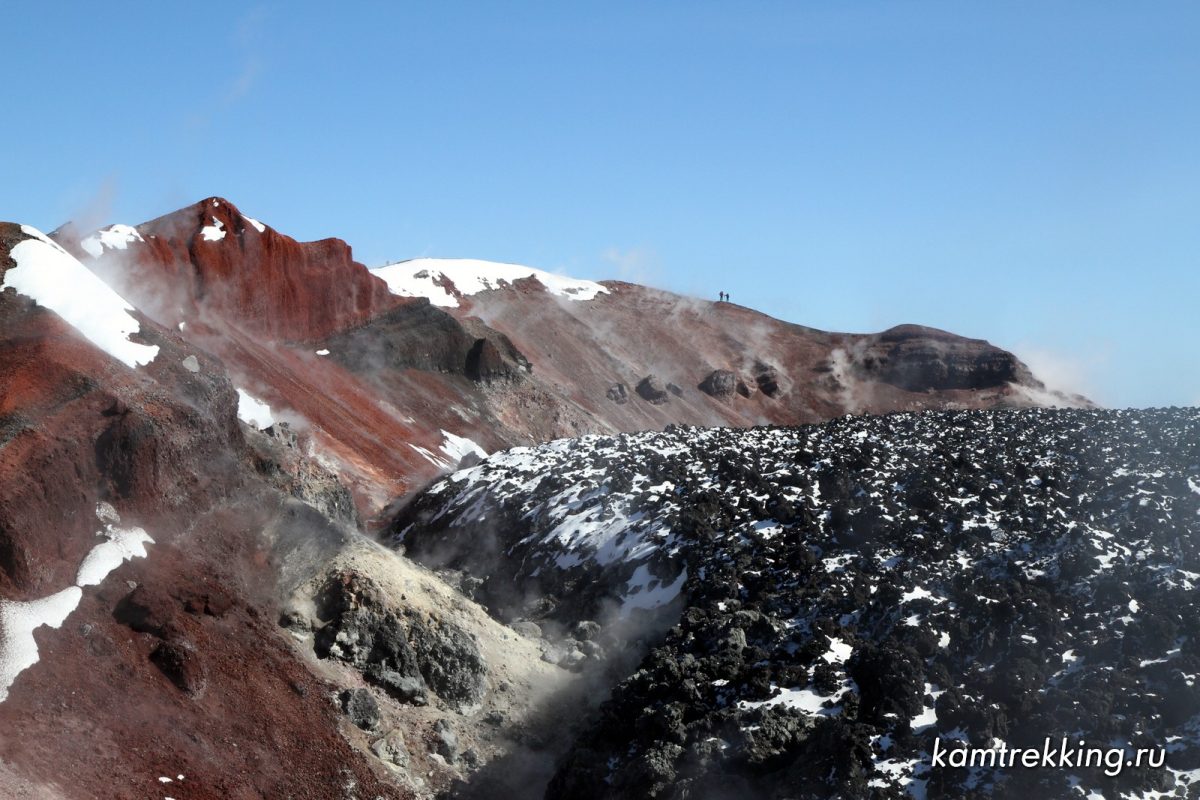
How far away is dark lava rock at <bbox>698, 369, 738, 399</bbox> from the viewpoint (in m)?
79.8

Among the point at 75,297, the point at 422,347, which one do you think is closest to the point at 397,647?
the point at 75,297

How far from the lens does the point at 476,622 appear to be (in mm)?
24391

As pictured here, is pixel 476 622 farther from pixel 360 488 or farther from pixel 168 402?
pixel 360 488

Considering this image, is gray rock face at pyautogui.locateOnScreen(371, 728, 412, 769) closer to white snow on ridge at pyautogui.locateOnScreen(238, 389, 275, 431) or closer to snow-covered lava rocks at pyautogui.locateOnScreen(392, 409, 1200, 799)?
snow-covered lava rocks at pyautogui.locateOnScreen(392, 409, 1200, 799)

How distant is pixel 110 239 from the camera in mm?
48656

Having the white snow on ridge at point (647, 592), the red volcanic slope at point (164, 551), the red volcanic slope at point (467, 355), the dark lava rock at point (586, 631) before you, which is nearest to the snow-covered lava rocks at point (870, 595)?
the white snow on ridge at point (647, 592)

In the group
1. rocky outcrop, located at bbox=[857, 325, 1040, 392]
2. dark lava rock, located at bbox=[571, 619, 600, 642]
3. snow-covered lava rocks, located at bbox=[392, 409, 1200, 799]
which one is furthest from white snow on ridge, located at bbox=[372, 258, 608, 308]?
dark lava rock, located at bbox=[571, 619, 600, 642]

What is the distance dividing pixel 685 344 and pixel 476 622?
6231 cm

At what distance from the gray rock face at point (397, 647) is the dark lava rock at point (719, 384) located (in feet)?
191

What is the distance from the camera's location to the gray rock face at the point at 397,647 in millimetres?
21156

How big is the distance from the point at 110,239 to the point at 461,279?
32708mm

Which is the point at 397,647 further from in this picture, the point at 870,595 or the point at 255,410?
the point at 255,410

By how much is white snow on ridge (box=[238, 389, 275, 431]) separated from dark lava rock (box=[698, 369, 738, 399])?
4217 cm

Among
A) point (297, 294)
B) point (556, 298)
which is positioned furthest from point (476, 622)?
point (556, 298)
